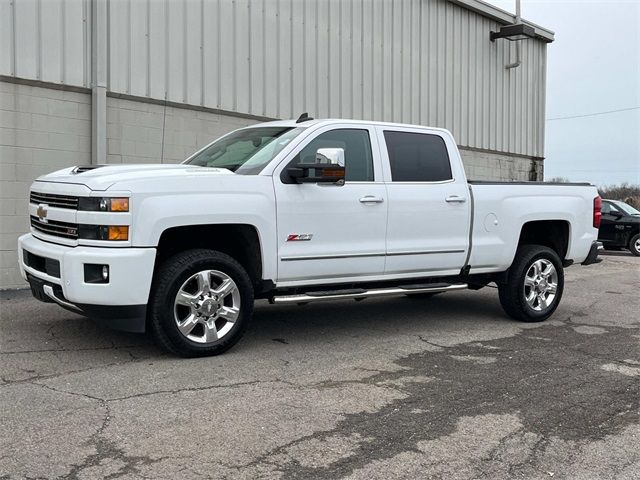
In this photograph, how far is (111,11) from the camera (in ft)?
31.9

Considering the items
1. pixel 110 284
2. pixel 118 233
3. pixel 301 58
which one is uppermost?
pixel 301 58

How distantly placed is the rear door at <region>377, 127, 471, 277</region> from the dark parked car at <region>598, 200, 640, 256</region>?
13.3 m

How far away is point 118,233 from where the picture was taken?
4.94 meters

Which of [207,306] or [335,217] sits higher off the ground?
[335,217]

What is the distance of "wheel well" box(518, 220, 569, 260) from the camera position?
307 inches

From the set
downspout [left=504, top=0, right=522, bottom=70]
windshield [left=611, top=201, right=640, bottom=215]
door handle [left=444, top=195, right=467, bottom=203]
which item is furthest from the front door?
windshield [left=611, top=201, right=640, bottom=215]

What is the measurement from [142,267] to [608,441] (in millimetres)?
3369

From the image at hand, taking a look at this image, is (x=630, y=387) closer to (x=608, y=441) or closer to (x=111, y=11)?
(x=608, y=441)

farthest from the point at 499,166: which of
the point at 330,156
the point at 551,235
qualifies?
the point at 330,156

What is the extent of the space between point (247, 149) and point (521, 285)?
11.2ft

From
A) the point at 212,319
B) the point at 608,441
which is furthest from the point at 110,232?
the point at 608,441

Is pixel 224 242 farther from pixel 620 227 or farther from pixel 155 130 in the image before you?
pixel 620 227

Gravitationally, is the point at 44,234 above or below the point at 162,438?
above

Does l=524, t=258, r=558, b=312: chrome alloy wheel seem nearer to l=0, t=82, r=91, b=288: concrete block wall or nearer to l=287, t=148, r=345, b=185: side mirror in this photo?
l=287, t=148, r=345, b=185: side mirror
